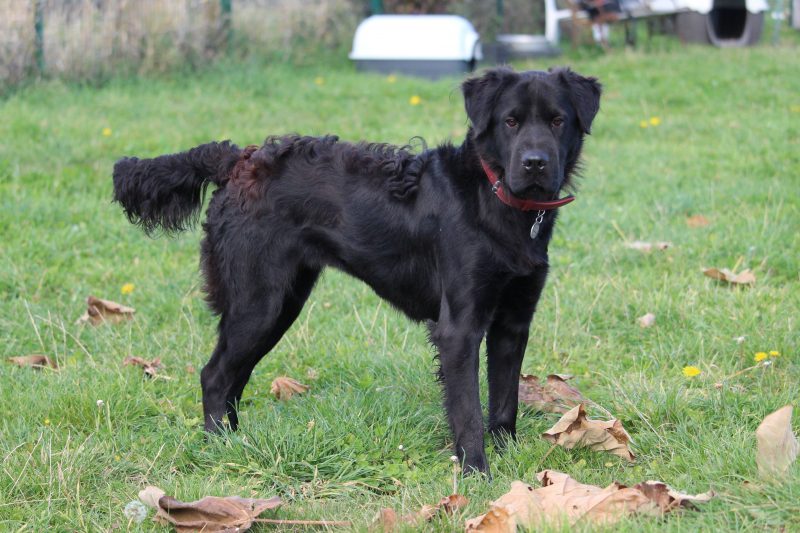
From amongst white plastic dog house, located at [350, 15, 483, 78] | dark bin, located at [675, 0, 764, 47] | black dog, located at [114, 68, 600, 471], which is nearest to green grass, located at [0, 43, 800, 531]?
black dog, located at [114, 68, 600, 471]

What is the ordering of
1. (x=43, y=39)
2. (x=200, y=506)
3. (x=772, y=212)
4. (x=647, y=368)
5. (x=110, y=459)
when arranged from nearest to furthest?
(x=200, y=506)
(x=110, y=459)
(x=647, y=368)
(x=772, y=212)
(x=43, y=39)

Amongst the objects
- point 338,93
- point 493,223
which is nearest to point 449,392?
point 493,223

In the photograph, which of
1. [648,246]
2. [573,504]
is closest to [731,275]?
[648,246]

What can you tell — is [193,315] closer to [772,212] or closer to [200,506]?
[200,506]

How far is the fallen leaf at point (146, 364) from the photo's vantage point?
14.1ft

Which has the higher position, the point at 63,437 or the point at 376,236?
the point at 376,236

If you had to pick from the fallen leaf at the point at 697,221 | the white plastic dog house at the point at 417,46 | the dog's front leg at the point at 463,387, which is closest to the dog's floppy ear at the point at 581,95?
the dog's front leg at the point at 463,387

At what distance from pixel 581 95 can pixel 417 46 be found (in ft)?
26.8

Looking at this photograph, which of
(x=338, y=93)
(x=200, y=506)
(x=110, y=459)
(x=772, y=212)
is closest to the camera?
(x=200, y=506)

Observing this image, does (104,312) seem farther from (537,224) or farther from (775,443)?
(775,443)

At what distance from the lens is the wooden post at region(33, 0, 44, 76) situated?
9539mm

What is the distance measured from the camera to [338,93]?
412 inches

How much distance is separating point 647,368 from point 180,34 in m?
7.96

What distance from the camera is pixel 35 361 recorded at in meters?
4.47
